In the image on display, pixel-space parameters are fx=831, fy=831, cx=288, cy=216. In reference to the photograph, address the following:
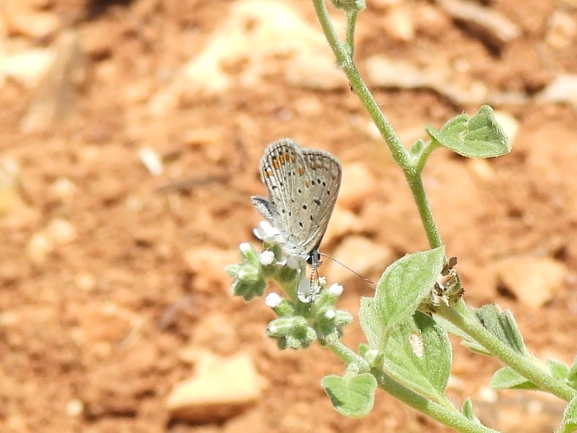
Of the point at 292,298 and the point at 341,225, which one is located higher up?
the point at 292,298

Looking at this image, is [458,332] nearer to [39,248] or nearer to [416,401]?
[416,401]

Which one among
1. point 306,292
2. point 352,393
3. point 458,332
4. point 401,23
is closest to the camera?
point 352,393

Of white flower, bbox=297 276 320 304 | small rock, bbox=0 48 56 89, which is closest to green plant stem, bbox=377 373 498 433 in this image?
white flower, bbox=297 276 320 304

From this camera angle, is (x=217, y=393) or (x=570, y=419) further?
(x=217, y=393)

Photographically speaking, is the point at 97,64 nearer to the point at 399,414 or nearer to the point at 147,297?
the point at 147,297

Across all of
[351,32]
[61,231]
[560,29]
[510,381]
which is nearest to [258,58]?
[61,231]

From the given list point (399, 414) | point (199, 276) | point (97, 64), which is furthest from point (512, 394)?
point (97, 64)

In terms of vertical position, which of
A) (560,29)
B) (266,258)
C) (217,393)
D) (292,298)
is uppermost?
(266,258)

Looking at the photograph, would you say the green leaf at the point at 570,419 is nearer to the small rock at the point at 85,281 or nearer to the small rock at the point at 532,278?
the small rock at the point at 532,278
